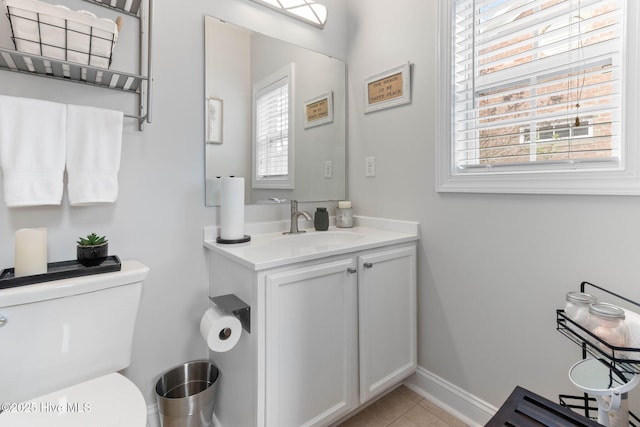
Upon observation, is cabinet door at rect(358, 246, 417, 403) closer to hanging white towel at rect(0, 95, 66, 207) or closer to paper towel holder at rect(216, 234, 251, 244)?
paper towel holder at rect(216, 234, 251, 244)

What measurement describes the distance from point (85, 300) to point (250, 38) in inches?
54.9

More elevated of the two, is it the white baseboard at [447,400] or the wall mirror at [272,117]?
the wall mirror at [272,117]

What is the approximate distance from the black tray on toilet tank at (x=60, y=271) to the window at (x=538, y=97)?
1464mm

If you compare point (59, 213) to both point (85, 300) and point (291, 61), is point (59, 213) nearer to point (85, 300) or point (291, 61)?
point (85, 300)

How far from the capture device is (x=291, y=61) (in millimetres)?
1818

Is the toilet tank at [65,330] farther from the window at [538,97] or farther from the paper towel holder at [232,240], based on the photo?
the window at [538,97]

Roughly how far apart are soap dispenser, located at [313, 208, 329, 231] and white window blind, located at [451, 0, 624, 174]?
0.74 metres

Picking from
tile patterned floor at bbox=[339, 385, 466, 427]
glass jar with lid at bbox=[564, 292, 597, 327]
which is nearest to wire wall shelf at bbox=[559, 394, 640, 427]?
glass jar with lid at bbox=[564, 292, 597, 327]

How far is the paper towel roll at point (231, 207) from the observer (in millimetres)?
1442

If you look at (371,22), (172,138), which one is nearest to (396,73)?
(371,22)

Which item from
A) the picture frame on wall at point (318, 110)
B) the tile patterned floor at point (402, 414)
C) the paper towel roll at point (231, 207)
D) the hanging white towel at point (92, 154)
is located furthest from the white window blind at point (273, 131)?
the tile patterned floor at point (402, 414)

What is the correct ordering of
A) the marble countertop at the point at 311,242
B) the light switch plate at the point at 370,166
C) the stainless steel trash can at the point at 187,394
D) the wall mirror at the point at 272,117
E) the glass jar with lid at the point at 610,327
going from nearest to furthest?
the glass jar with lid at the point at 610,327 → the marble countertop at the point at 311,242 → the stainless steel trash can at the point at 187,394 → the wall mirror at the point at 272,117 → the light switch plate at the point at 370,166

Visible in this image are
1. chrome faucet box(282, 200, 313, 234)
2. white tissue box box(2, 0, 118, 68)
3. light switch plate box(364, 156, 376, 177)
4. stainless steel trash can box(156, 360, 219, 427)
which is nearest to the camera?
white tissue box box(2, 0, 118, 68)

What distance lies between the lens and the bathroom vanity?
1153mm
